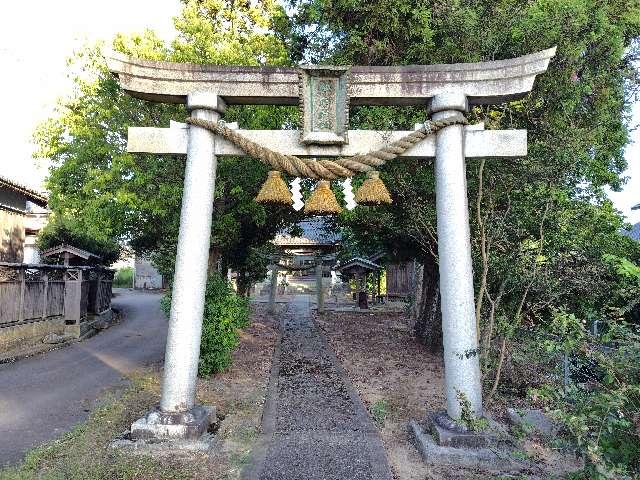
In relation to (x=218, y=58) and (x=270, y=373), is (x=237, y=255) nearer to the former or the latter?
(x=270, y=373)

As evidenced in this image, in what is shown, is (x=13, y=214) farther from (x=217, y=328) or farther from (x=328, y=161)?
(x=328, y=161)

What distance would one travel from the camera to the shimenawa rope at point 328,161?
19.8 ft

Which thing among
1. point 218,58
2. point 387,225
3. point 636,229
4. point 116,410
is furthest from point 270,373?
point 636,229

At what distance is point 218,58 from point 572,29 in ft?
24.2

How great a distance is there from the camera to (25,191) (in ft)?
59.1

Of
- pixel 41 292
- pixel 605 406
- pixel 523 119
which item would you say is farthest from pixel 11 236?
pixel 605 406

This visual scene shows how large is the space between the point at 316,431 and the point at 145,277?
45574mm

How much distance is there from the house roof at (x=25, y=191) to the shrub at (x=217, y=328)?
11031mm

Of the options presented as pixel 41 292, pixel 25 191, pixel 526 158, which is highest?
pixel 25 191

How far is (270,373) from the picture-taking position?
407 inches

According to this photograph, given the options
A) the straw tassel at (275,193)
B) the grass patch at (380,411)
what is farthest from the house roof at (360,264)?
the straw tassel at (275,193)

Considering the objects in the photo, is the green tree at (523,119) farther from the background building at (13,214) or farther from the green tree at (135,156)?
the background building at (13,214)

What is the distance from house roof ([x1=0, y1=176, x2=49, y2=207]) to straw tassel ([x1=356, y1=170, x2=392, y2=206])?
15.8 meters

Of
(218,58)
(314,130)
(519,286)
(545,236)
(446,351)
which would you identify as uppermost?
(218,58)
